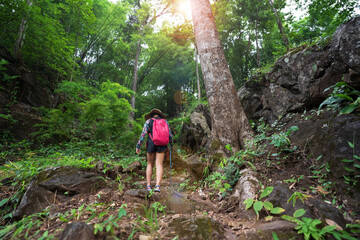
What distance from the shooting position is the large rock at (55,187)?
244 cm

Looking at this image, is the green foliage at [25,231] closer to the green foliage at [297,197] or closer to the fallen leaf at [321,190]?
the green foliage at [297,197]

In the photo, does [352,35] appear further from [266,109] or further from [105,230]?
[105,230]

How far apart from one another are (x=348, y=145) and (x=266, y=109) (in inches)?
121

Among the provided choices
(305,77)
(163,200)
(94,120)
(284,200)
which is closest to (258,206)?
(284,200)

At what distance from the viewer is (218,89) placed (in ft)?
13.9

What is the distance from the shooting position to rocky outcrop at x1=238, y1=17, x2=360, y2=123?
9.59 feet

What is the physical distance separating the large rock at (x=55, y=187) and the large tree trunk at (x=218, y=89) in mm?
2930

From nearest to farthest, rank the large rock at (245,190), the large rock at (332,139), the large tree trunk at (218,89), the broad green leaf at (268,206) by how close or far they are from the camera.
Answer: the broad green leaf at (268,206), the large rock at (332,139), the large rock at (245,190), the large tree trunk at (218,89)

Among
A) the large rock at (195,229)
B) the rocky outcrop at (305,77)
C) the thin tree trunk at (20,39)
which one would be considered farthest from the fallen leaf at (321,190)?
the thin tree trunk at (20,39)

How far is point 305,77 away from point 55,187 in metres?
5.91

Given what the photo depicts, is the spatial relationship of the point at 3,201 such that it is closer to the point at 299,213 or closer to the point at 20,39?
the point at 299,213

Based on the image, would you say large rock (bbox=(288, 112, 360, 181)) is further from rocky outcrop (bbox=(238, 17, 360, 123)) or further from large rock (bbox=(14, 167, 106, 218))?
large rock (bbox=(14, 167, 106, 218))

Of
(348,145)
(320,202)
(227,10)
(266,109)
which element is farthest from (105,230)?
(227,10)

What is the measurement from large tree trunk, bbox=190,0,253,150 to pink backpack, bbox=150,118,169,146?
1296 millimetres
